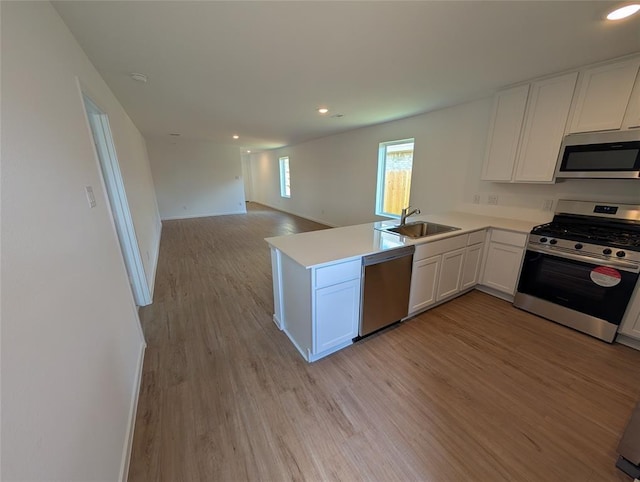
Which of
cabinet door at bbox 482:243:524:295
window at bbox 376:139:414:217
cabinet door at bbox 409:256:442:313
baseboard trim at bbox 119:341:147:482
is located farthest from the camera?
window at bbox 376:139:414:217

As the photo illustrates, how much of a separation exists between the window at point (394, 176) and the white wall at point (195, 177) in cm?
533

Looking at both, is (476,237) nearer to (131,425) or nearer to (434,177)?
(434,177)

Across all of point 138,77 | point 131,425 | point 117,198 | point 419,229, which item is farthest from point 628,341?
point 138,77

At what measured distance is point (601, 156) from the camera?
6.90 ft

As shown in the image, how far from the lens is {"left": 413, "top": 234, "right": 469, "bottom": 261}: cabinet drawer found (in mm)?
2258

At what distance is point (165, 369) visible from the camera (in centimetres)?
188

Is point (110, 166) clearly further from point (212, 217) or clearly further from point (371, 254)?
point (212, 217)

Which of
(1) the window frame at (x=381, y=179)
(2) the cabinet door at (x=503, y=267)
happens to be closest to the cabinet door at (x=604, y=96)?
(2) the cabinet door at (x=503, y=267)

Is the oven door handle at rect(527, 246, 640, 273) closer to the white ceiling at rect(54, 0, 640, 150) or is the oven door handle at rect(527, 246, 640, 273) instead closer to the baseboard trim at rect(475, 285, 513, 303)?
the baseboard trim at rect(475, 285, 513, 303)

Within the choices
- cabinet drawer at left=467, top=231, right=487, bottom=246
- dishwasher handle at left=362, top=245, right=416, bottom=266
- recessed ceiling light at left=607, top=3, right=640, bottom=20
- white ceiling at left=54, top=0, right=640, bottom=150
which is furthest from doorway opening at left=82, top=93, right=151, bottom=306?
recessed ceiling light at left=607, top=3, right=640, bottom=20

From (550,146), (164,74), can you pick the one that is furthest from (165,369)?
(550,146)

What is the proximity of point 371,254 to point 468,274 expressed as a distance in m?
1.66

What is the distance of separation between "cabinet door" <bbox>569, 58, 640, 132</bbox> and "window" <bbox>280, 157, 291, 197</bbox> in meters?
6.83

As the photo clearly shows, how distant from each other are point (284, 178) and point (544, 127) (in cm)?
724
